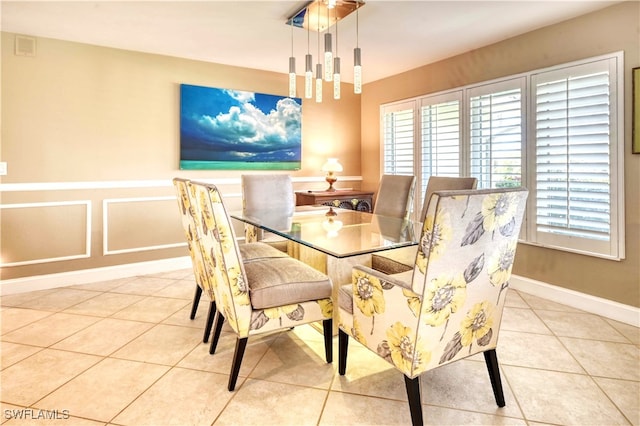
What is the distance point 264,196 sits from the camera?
346 cm

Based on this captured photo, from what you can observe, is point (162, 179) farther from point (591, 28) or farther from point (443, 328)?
point (591, 28)

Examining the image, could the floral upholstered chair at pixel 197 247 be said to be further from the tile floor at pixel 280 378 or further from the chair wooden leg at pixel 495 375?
the chair wooden leg at pixel 495 375

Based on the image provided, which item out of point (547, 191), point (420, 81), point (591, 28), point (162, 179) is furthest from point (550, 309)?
point (162, 179)

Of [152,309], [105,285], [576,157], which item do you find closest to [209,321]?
[152,309]

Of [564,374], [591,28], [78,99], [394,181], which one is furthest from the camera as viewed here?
[78,99]

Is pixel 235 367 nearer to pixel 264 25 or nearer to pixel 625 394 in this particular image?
pixel 625 394

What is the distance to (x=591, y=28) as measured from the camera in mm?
2928

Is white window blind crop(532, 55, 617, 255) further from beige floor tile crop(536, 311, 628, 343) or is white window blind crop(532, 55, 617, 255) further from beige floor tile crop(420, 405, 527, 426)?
beige floor tile crop(420, 405, 527, 426)

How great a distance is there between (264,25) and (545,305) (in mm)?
3255

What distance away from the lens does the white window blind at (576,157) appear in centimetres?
282

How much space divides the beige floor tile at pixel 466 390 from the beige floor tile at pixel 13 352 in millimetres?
2262

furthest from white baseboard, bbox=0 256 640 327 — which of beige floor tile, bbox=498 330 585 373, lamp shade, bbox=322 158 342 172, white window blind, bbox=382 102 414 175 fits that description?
lamp shade, bbox=322 158 342 172

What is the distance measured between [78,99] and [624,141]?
15.0 ft

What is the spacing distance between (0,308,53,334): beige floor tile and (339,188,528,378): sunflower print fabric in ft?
8.32
